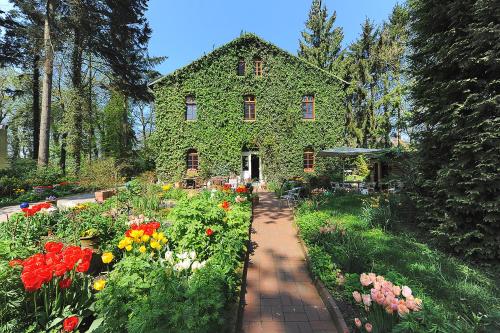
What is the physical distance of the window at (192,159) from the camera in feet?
51.5

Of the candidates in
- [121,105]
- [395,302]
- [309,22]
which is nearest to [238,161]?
[395,302]

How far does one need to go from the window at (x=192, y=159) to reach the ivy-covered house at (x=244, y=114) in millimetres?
60

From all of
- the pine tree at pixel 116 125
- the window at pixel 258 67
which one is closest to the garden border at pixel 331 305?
the window at pixel 258 67

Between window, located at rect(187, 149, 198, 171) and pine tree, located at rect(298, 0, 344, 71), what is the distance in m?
15.1

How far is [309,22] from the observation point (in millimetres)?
24469

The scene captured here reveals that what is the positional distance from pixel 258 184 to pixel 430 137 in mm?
10440

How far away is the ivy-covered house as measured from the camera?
15391 millimetres

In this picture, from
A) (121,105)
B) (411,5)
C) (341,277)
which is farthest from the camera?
(121,105)

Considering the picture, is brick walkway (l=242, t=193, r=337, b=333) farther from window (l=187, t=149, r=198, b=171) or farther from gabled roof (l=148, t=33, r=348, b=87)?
gabled roof (l=148, t=33, r=348, b=87)

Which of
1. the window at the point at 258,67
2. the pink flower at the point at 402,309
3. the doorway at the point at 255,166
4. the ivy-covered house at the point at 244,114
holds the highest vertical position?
the window at the point at 258,67

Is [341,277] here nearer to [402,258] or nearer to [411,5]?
[402,258]

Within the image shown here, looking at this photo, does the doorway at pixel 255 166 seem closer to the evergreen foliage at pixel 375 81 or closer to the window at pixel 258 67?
the window at pixel 258 67

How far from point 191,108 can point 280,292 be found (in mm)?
13859

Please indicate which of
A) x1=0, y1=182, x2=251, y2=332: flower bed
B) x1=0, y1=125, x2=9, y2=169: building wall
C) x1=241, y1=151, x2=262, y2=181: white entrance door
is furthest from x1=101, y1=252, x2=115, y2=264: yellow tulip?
x1=0, y1=125, x2=9, y2=169: building wall
